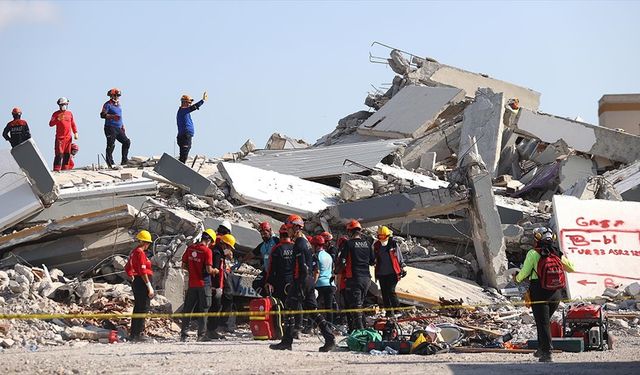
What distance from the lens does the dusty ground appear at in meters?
12.1

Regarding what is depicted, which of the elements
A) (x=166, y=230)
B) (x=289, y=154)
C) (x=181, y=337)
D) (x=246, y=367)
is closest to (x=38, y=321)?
(x=181, y=337)

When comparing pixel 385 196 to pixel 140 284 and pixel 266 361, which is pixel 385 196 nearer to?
pixel 140 284

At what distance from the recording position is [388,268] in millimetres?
17141

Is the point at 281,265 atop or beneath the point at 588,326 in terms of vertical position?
atop

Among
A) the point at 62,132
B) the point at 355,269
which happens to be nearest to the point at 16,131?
the point at 62,132

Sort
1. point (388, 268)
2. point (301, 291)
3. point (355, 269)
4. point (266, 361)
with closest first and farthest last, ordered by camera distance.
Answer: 1. point (266, 361)
2. point (301, 291)
3. point (355, 269)
4. point (388, 268)

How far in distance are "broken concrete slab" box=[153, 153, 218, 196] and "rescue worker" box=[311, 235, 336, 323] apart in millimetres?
4425

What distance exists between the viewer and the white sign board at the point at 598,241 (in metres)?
19.5

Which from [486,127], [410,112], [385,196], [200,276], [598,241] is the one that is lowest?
[200,276]

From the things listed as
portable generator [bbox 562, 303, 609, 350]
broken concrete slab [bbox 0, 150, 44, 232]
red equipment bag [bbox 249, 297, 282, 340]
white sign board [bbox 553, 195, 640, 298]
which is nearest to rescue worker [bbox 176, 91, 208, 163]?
broken concrete slab [bbox 0, 150, 44, 232]

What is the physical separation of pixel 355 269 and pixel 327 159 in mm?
9104

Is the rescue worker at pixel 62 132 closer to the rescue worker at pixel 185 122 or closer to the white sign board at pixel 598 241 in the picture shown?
the rescue worker at pixel 185 122

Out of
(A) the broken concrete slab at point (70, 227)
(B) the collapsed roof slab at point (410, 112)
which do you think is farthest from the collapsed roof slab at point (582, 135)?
(A) the broken concrete slab at point (70, 227)

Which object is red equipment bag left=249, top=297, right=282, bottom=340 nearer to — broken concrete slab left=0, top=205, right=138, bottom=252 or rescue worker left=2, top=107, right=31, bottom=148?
broken concrete slab left=0, top=205, right=138, bottom=252
